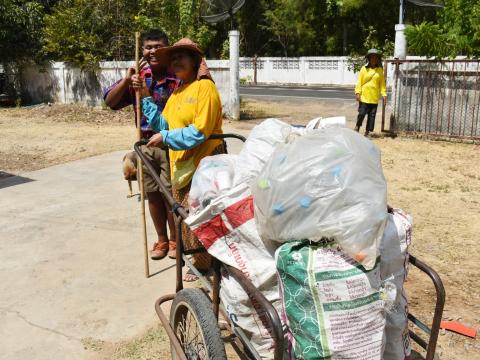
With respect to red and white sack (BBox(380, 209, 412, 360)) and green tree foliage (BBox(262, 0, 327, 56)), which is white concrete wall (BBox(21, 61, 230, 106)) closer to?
red and white sack (BBox(380, 209, 412, 360))

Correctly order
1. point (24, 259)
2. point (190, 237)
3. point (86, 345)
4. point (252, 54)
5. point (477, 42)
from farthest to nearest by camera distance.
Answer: point (252, 54) < point (477, 42) < point (24, 259) < point (190, 237) < point (86, 345)

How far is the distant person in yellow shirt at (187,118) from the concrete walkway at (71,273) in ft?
2.23

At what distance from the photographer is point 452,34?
28.8ft

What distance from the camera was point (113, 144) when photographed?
30.8 ft

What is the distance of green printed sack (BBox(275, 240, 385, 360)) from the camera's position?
5.53 ft

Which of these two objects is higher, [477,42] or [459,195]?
[477,42]

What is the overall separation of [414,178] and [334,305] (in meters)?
5.32

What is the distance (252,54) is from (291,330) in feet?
111

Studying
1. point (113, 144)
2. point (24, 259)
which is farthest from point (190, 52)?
point (113, 144)

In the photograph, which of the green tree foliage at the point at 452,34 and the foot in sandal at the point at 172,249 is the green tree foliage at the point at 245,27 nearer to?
the green tree foliage at the point at 452,34

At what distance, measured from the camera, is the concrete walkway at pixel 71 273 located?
3.07 m

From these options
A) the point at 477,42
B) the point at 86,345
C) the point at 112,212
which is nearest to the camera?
the point at 86,345

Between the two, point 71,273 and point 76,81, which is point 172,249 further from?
point 76,81

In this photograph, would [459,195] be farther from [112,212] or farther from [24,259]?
[24,259]
